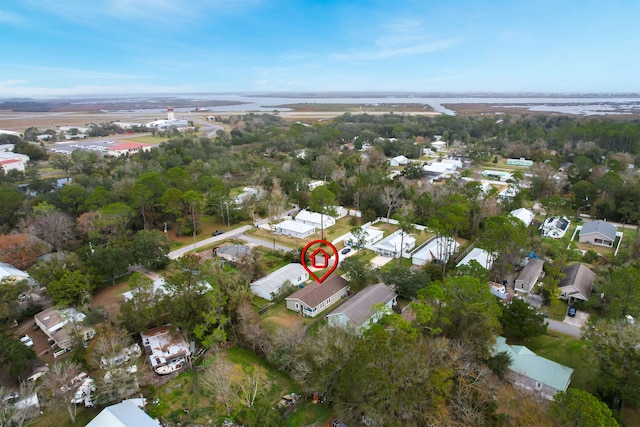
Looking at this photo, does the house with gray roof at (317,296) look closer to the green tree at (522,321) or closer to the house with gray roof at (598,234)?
the green tree at (522,321)

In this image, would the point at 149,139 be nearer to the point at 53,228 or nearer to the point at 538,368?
the point at 53,228

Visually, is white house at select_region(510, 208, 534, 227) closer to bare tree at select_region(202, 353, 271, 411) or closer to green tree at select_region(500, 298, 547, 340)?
green tree at select_region(500, 298, 547, 340)

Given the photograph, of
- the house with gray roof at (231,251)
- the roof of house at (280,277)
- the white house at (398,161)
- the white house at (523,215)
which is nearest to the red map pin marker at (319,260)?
the roof of house at (280,277)

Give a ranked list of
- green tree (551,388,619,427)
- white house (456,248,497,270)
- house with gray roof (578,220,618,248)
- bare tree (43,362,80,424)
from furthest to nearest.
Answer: house with gray roof (578,220,618,248), white house (456,248,497,270), bare tree (43,362,80,424), green tree (551,388,619,427)

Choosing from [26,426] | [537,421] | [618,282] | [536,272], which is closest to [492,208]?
[536,272]

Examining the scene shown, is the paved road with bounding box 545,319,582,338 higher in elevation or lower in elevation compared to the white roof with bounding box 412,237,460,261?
lower

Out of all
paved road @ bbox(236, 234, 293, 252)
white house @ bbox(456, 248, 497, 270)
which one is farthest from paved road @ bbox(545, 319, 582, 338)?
paved road @ bbox(236, 234, 293, 252)
